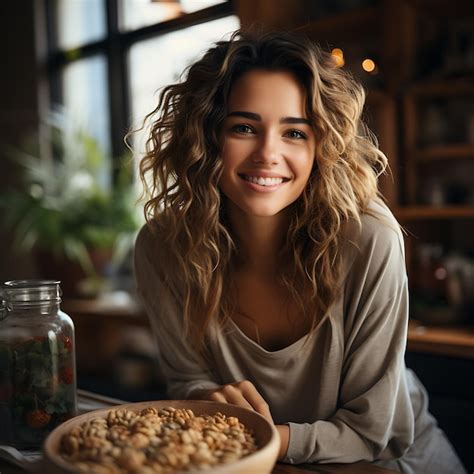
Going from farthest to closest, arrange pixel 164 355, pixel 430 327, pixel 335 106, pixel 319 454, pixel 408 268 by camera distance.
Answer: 1. pixel 408 268
2. pixel 430 327
3. pixel 164 355
4. pixel 335 106
5. pixel 319 454

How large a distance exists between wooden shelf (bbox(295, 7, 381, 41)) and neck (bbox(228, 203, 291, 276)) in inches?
64.0

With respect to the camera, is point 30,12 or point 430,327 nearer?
point 430,327

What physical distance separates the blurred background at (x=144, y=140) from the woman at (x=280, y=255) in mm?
218

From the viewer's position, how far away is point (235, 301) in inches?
61.2

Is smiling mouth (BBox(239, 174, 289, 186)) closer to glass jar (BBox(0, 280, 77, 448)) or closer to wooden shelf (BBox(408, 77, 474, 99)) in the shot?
glass jar (BBox(0, 280, 77, 448))

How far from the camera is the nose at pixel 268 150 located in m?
1.37

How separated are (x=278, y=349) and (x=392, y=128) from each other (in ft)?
5.56

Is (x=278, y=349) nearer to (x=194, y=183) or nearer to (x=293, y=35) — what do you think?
(x=194, y=183)

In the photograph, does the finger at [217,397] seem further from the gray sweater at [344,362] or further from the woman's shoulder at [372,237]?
the woman's shoulder at [372,237]

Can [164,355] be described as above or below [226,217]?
below

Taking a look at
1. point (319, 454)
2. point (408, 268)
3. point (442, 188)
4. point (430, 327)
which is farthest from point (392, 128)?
point (319, 454)

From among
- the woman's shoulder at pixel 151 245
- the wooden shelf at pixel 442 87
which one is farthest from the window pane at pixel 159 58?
the woman's shoulder at pixel 151 245

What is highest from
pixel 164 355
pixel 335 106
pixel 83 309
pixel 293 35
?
pixel 293 35

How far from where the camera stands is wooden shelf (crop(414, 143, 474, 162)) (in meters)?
2.77
